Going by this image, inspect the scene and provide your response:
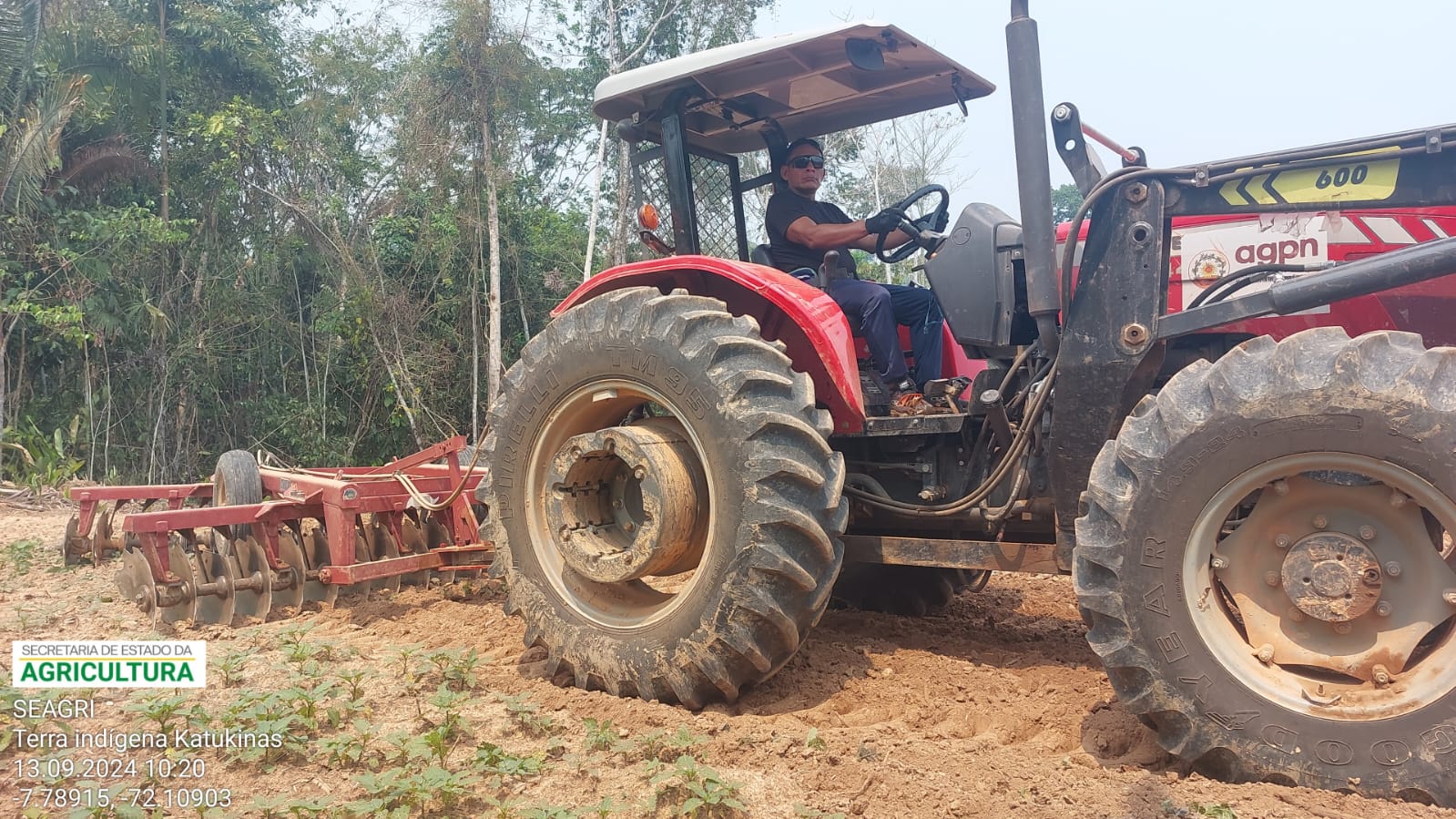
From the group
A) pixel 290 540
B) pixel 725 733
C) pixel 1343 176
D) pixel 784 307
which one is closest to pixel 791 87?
pixel 784 307

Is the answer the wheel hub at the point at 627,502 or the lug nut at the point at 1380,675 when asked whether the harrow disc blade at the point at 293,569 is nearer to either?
the wheel hub at the point at 627,502

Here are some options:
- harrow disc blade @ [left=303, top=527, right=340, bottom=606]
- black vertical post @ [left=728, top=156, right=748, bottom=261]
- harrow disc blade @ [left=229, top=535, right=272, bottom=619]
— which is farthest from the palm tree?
black vertical post @ [left=728, top=156, right=748, bottom=261]

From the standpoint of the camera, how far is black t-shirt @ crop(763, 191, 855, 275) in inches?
166

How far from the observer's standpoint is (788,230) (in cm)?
421

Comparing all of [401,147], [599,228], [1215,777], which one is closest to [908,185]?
[599,228]

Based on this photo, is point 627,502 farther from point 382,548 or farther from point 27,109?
point 27,109

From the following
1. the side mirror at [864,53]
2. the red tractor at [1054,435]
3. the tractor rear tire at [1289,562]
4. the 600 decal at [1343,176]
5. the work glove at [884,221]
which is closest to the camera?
the tractor rear tire at [1289,562]

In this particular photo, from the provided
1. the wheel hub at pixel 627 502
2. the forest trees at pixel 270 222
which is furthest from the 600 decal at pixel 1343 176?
the forest trees at pixel 270 222

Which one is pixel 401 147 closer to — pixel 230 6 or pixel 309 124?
pixel 309 124

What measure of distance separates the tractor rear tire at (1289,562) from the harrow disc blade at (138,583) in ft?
13.6

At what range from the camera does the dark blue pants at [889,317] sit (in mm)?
3930

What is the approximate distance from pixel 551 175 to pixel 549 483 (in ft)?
50.7

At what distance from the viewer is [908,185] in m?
23.7

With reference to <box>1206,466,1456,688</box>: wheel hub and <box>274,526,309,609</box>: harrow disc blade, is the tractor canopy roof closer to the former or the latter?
<box>1206,466,1456,688</box>: wheel hub
